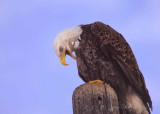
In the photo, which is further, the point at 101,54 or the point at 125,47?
the point at 125,47

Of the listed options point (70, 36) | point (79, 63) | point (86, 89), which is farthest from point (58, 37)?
point (86, 89)

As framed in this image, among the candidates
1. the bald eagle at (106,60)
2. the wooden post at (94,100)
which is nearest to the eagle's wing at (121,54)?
the bald eagle at (106,60)

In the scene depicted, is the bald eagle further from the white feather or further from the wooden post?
the wooden post

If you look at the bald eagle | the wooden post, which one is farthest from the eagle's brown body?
the wooden post

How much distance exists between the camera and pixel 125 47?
17.7 ft

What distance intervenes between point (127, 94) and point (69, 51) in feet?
4.29

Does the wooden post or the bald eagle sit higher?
the bald eagle

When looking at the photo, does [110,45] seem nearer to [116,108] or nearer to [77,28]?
[77,28]

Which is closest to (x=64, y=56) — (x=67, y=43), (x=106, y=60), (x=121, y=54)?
(x=67, y=43)

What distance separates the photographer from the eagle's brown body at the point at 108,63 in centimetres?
479

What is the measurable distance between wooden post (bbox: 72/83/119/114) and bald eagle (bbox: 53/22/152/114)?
1210 millimetres

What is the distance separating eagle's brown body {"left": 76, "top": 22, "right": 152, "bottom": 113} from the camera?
15.7 feet

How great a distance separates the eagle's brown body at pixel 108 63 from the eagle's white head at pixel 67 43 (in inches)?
4.0

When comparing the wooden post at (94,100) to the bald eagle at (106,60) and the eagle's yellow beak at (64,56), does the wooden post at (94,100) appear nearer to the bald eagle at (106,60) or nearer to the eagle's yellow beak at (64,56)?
the bald eagle at (106,60)
